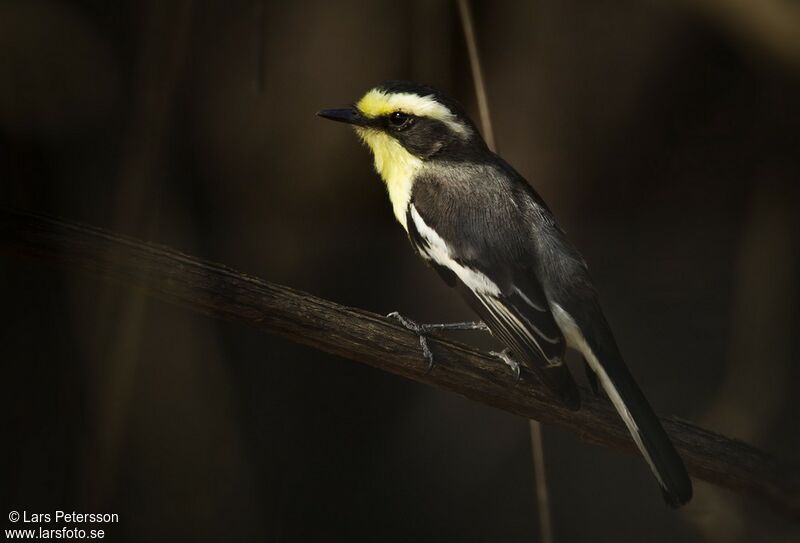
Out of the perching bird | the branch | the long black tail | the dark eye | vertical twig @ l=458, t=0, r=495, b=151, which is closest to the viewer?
the branch

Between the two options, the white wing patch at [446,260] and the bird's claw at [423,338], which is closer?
the bird's claw at [423,338]

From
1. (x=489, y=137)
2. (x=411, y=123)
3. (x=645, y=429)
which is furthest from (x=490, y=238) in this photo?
(x=645, y=429)

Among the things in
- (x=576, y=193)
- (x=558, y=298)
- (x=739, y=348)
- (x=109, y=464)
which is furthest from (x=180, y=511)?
(x=739, y=348)

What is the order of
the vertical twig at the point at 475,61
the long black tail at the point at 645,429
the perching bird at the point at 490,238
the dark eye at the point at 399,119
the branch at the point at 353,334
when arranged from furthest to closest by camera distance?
1. the dark eye at the point at 399,119
2. the vertical twig at the point at 475,61
3. the perching bird at the point at 490,238
4. the long black tail at the point at 645,429
5. the branch at the point at 353,334

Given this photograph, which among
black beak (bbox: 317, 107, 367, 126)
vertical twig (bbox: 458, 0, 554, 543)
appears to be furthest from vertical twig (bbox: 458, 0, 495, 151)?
black beak (bbox: 317, 107, 367, 126)

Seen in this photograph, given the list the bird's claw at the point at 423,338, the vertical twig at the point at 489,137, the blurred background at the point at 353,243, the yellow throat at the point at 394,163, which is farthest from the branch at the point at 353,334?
the yellow throat at the point at 394,163

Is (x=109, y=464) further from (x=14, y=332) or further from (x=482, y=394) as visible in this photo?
(x=482, y=394)

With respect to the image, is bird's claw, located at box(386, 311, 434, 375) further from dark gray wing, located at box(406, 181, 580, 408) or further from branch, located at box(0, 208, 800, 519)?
dark gray wing, located at box(406, 181, 580, 408)

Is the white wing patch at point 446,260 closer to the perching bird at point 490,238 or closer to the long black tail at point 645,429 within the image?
the perching bird at point 490,238
